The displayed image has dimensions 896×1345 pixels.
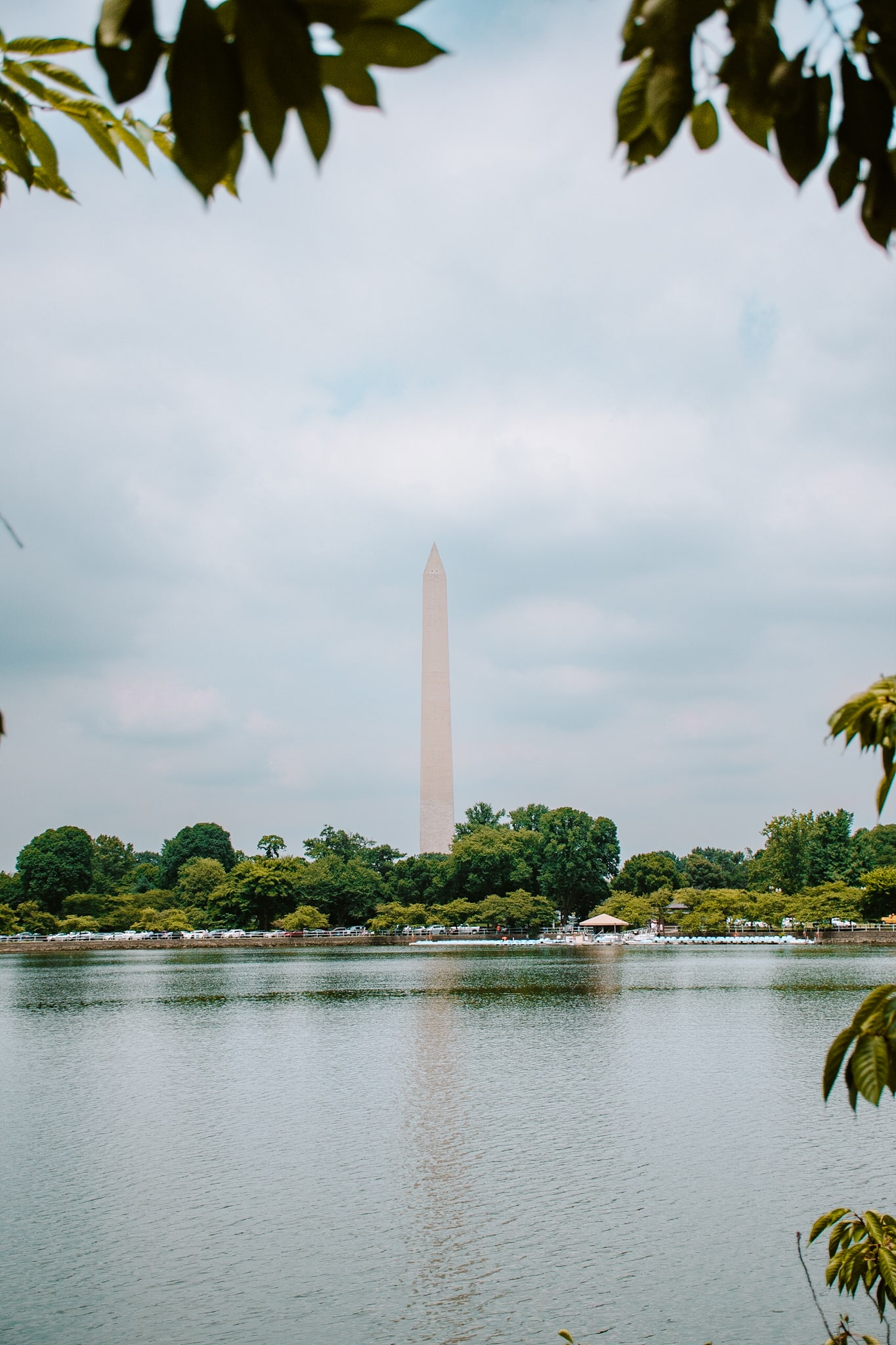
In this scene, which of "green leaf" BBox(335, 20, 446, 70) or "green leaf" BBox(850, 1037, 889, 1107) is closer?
"green leaf" BBox(335, 20, 446, 70)

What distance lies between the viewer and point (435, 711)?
281 feet

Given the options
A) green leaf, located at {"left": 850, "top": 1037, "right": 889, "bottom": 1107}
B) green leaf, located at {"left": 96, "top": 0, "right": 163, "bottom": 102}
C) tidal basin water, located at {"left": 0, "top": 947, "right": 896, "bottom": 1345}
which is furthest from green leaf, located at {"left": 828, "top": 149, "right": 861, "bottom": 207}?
tidal basin water, located at {"left": 0, "top": 947, "right": 896, "bottom": 1345}

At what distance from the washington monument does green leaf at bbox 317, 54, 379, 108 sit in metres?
84.2

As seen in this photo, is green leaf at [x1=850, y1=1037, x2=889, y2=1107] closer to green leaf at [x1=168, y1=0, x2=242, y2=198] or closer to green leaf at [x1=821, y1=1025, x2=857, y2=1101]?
green leaf at [x1=821, y1=1025, x2=857, y2=1101]

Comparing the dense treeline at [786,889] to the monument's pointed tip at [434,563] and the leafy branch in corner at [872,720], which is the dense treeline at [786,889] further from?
the leafy branch in corner at [872,720]

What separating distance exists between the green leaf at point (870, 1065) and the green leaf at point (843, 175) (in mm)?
1844

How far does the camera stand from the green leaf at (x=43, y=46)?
2.00 metres

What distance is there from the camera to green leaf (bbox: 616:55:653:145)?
4.42 feet

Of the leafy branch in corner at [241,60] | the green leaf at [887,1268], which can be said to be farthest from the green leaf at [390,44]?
the green leaf at [887,1268]

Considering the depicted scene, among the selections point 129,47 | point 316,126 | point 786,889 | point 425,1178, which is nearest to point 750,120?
point 316,126

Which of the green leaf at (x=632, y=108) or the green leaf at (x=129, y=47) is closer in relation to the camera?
the green leaf at (x=129, y=47)

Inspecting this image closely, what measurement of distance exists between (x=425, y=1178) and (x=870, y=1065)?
1478 cm

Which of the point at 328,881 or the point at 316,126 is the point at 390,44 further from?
the point at 328,881

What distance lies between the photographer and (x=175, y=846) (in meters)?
116
